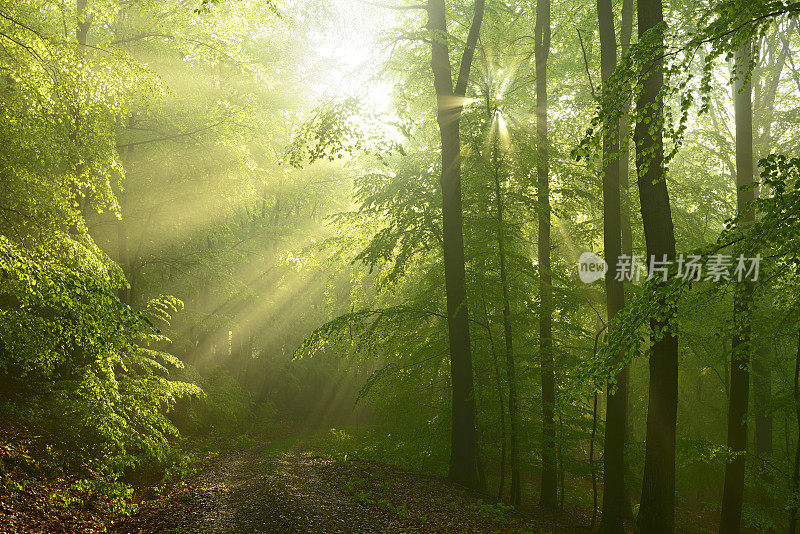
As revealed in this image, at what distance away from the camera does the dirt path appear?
282 inches

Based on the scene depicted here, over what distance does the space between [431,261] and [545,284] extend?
19.4 feet

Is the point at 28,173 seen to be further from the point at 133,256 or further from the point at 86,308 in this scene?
the point at 133,256

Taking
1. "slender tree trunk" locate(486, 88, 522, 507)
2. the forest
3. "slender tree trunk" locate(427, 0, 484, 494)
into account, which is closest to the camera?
the forest

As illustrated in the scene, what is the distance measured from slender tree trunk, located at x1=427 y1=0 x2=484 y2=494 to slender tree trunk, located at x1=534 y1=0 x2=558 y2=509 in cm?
155

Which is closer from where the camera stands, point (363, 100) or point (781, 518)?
point (363, 100)

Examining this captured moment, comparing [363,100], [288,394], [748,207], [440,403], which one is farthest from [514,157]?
[288,394]

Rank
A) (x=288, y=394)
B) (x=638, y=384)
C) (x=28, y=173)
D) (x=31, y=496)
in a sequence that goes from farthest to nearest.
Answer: (x=288, y=394)
(x=638, y=384)
(x=28, y=173)
(x=31, y=496)

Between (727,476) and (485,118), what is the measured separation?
9.10 meters

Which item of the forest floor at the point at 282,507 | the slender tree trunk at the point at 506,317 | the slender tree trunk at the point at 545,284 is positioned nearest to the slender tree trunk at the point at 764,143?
the slender tree trunk at the point at 545,284

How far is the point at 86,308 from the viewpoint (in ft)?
19.8

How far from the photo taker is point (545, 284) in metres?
10.3
